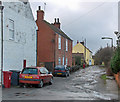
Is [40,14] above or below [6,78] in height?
above

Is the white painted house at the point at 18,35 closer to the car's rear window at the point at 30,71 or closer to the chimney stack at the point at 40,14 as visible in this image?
the car's rear window at the point at 30,71

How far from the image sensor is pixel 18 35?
15.0 metres

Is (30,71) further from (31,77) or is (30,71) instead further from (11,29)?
(11,29)

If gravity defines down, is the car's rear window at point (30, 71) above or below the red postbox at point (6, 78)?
above

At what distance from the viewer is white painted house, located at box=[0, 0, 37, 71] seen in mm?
13109

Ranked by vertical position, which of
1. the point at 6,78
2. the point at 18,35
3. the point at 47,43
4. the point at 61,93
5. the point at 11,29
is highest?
the point at 47,43

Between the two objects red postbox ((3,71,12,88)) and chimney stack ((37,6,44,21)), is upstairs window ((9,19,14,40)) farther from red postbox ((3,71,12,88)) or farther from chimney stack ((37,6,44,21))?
chimney stack ((37,6,44,21))

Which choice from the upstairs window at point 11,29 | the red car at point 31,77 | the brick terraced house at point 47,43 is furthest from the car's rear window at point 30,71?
the brick terraced house at point 47,43

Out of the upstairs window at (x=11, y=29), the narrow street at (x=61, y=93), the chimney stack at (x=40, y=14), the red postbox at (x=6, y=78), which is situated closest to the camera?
the narrow street at (x=61, y=93)

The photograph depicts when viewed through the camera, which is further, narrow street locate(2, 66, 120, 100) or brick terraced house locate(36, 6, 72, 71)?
brick terraced house locate(36, 6, 72, 71)

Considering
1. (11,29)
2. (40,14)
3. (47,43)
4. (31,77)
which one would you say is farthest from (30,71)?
(40,14)

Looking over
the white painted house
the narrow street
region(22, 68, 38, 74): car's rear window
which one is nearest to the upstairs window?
the white painted house

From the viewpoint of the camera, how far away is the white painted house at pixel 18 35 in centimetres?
1311

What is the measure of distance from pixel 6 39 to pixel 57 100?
670 centimetres
